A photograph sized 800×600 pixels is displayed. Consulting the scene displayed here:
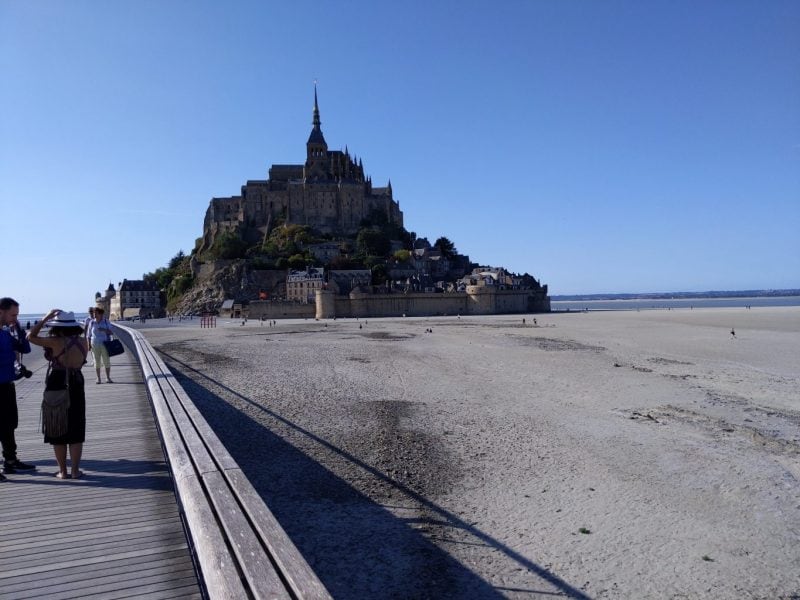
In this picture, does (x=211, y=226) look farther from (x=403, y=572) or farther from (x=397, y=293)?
(x=403, y=572)

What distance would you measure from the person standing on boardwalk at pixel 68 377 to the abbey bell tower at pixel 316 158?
81541 millimetres

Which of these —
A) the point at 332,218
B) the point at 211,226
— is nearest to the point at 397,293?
the point at 332,218

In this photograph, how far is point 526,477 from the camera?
8.22 m

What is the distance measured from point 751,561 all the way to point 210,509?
566 centimetres

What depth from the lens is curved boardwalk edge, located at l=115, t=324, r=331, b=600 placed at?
263cm

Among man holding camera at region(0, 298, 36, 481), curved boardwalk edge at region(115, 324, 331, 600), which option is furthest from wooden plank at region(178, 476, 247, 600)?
man holding camera at region(0, 298, 36, 481)

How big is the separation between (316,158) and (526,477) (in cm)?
8367

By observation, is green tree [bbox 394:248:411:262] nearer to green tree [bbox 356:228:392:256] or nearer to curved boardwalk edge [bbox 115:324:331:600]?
green tree [bbox 356:228:392:256]

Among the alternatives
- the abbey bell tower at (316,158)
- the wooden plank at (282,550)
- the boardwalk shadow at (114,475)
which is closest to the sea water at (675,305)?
the abbey bell tower at (316,158)

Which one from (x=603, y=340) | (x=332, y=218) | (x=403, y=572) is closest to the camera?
(x=403, y=572)

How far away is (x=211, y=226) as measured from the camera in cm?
8569

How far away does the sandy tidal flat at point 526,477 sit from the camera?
18.5 ft

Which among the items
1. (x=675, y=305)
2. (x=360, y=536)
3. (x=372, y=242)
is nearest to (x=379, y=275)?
(x=372, y=242)

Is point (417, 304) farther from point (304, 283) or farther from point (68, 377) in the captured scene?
point (68, 377)
